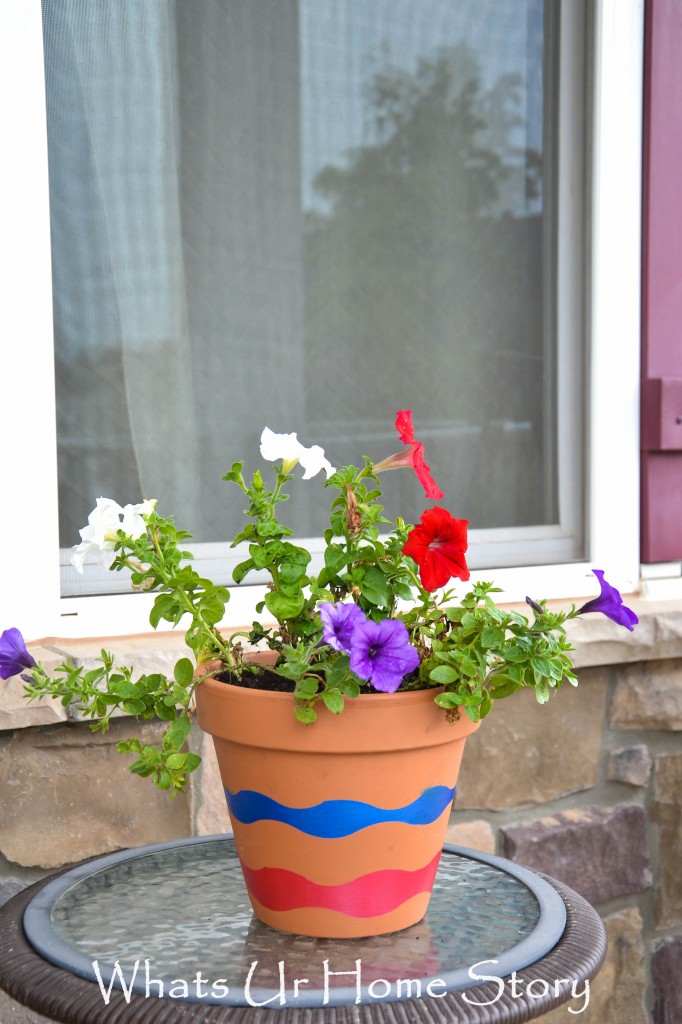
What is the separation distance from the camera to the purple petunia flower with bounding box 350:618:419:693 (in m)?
0.86

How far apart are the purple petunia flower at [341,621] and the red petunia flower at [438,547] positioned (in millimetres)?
72

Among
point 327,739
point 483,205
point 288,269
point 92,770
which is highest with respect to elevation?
point 483,205

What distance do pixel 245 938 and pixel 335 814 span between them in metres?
0.14

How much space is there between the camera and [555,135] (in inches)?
74.8

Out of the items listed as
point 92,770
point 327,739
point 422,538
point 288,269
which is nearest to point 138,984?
point 327,739

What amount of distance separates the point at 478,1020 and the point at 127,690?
41 cm

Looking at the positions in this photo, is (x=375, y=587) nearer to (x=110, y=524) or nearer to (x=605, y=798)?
(x=110, y=524)

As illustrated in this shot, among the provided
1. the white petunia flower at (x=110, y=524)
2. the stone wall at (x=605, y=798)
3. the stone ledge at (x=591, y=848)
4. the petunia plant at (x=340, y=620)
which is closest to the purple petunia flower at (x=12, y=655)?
the petunia plant at (x=340, y=620)

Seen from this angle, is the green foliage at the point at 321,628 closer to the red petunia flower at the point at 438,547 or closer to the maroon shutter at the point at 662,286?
the red petunia flower at the point at 438,547

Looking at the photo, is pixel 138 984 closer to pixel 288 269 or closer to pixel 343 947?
pixel 343 947

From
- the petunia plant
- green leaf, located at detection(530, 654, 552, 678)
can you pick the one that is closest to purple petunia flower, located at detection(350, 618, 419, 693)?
the petunia plant

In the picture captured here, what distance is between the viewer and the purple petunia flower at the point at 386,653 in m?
0.86

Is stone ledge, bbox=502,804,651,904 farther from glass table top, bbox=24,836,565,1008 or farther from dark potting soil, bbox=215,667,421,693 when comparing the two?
dark potting soil, bbox=215,667,421,693

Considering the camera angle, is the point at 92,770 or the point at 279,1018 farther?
the point at 92,770
